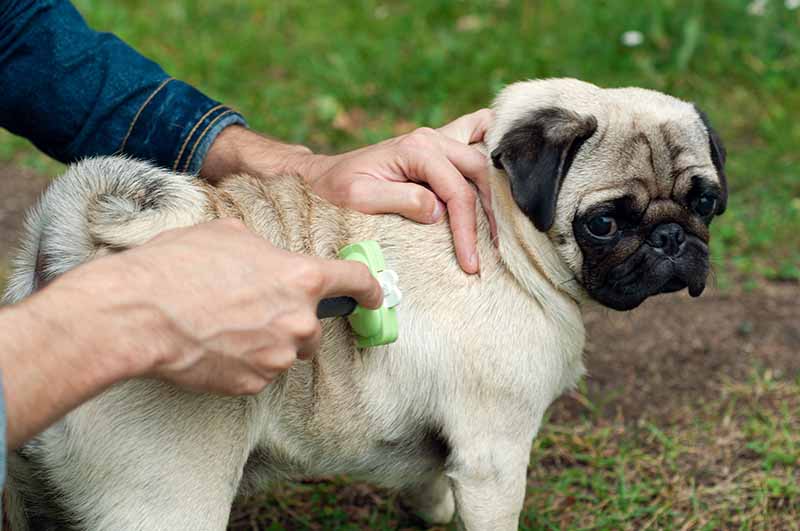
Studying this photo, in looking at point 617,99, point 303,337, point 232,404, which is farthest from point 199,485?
point 617,99

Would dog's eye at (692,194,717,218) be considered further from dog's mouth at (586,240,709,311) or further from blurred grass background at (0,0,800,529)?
blurred grass background at (0,0,800,529)

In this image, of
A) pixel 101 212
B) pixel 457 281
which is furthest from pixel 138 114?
pixel 457 281

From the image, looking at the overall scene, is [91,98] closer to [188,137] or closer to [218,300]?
[188,137]

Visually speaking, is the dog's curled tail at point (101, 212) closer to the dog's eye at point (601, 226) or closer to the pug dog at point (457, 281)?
the pug dog at point (457, 281)

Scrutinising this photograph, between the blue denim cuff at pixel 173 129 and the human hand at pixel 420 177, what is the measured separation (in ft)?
1.05

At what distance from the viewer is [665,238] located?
2.47 metres

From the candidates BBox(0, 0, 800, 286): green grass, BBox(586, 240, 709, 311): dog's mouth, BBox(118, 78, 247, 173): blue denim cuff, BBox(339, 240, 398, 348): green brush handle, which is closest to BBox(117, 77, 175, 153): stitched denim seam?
BBox(118, 78, 247, 173): blue denim cuff

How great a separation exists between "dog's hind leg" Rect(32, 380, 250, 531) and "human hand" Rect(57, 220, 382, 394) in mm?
283

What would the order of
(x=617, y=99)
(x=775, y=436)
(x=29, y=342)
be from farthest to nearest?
A: 1. (x=775, y=436)
2. (x=617, y=99)
3. (x=29, y=342)

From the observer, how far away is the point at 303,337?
1.93 m

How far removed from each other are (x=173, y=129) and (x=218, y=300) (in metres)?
1.36

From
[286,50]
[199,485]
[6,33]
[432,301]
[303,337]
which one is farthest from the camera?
[286,50]

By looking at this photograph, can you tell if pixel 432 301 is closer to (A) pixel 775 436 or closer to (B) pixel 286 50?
(A) pixel 775 436

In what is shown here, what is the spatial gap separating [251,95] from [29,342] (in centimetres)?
416
